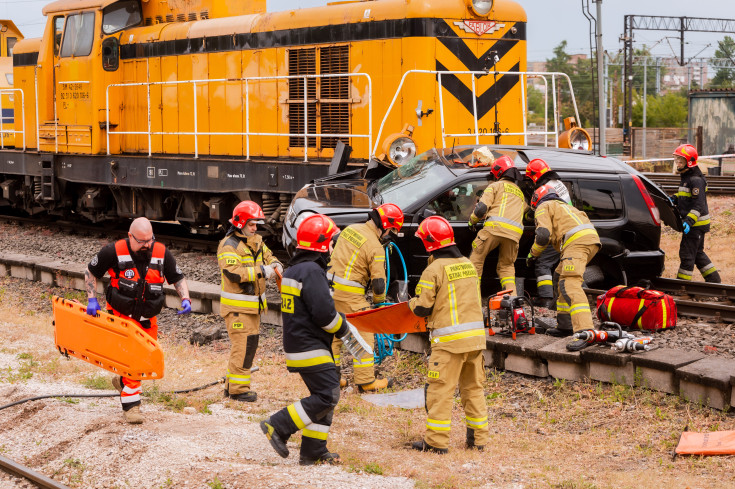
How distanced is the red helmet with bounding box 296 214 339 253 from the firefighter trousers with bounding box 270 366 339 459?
893 millimetres

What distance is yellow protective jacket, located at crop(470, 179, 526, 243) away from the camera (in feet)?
31.4

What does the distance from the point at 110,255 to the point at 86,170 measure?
10066 millimetres

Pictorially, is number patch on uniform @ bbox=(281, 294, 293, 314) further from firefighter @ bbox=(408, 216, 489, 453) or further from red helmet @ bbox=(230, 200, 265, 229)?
red helmet @ bbox=(230, 200, 265, 229)

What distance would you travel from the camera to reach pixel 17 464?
21.6 ft

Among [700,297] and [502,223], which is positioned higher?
[502,223]

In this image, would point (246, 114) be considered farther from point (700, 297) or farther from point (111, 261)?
point (111, 261)

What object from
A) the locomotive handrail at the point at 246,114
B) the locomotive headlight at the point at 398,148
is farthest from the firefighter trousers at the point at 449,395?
the locomotive handrail at the point at 246,114

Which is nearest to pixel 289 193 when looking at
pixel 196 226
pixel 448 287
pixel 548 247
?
pixel 196 226

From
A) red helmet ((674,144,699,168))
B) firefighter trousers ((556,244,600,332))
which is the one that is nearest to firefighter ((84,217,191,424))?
firefighter trousers ((556,244,600,332))

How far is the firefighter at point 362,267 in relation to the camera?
829 centimetres

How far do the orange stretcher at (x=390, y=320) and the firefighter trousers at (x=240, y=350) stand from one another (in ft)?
3.52

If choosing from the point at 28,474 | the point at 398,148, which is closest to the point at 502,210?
the point at 398,148

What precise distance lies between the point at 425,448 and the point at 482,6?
7.95m

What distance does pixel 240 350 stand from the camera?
326 inches
